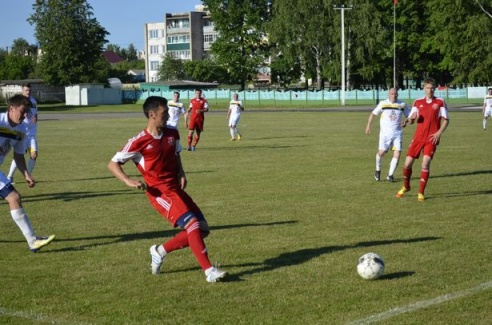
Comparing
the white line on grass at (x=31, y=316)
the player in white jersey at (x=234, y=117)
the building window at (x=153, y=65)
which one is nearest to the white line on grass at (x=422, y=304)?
the white line on grass at (x=31, y=316)

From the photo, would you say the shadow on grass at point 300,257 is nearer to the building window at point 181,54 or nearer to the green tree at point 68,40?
the green tree at point 68,40

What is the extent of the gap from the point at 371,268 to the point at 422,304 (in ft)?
2.97

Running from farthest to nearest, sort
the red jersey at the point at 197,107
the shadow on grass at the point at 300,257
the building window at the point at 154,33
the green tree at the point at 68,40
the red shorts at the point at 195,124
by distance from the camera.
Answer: the building window at the point at 154,33 → the green tree at the point at 68,40 → the red jersey at the point at 197,107 → the red shorts at the point at 195,124 → the shadow on grass at the point at 300,257

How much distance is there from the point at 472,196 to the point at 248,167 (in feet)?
23.4

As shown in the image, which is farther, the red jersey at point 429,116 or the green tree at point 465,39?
the green tree at point 465,39

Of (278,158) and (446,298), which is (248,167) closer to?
(278,158)

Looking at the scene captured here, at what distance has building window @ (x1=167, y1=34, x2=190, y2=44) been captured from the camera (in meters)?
142

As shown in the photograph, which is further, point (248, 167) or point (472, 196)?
point (248, 167)

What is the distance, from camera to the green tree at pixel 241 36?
95812 mm

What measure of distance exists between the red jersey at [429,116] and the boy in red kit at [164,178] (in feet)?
22.7

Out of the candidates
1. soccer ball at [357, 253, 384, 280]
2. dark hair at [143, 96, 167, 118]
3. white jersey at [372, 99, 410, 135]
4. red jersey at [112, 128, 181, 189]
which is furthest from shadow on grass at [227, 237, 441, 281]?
white jersey at [372, 99, 410, 135]

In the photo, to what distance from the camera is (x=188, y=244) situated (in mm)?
7703

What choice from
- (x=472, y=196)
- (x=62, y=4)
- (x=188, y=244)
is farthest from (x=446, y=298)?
(x=62, y=4)

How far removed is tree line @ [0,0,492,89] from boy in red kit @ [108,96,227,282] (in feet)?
203
